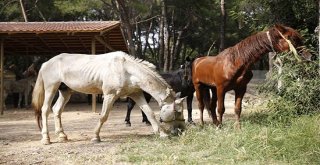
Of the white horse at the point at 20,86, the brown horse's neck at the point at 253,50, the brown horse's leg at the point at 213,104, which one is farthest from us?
the white horse at the point at 20,86

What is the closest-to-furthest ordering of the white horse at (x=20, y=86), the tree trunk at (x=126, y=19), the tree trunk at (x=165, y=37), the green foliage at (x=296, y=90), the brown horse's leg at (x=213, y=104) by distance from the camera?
the green foliage at (x=296, y=90) < the brown horse's leg at (x=213, y=104) < the white horse at (x=20, y=86) < the tree trunk at (x=126, y=19) < the tree trunk at (x=165, y=37)

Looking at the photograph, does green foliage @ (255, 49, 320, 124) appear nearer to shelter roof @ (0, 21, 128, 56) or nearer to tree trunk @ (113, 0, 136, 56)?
shelter roof @ (0, 21, 128, 56)

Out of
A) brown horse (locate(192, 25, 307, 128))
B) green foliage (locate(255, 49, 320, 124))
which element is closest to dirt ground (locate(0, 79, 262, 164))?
brown horse (locate(192, 25, 307, 128))

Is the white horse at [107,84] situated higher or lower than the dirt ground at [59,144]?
higher

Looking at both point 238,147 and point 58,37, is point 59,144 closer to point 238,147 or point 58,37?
point 238,147

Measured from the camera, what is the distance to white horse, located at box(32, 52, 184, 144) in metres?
6.41

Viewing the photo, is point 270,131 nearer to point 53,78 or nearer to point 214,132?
point 214,132

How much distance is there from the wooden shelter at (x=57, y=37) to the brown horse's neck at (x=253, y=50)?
258 inches

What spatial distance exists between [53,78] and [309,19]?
21.0 feet

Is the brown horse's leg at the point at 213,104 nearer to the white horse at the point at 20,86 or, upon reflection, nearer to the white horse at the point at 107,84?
the white horse at the point at 107,84

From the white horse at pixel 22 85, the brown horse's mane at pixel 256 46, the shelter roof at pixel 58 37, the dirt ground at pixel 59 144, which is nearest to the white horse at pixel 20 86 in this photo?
the white horse at pixel 22 85

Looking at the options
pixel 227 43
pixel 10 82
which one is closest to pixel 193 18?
pixel 227 43

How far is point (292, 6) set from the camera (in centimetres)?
1005

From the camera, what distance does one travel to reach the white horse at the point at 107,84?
641 centimetres
